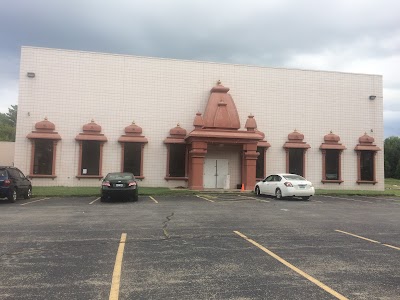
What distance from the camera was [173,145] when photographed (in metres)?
26.8

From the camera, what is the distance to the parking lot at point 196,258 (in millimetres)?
4859

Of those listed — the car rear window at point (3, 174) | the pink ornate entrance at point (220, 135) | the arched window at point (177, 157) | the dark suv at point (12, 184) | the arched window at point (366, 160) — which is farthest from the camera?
the arched window at point (366, 160)

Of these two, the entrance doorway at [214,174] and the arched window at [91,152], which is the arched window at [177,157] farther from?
the arched window at [91,152]

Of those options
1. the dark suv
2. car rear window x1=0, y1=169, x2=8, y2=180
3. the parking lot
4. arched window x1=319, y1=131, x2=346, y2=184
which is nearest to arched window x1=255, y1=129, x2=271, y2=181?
arched window x1=319, y1=131, x2=346, y2=184

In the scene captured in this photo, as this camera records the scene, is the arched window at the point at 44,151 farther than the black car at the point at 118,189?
Yes

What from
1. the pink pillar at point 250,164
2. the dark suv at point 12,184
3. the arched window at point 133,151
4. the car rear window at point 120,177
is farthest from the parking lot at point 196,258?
the arched window at point 133,151

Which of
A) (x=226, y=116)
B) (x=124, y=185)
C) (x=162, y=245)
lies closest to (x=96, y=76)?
(x=226, y=116)

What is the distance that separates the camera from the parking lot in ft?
15.9

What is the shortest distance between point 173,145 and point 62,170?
7844 mm

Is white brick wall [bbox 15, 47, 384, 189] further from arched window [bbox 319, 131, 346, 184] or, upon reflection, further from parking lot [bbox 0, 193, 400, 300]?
parking lot [bbox 0, 193, 400, 300]

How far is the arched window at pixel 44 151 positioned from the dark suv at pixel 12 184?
7.20 m

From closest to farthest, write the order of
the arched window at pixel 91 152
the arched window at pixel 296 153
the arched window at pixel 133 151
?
1. the arched window at pixel 91 152
2. the arched window at pixel 133 151
3. the arched window at pixel 296 153

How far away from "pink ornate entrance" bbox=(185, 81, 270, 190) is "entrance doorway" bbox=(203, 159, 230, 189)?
1.57 m

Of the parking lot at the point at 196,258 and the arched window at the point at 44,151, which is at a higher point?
the arched window at the point at 44,151
